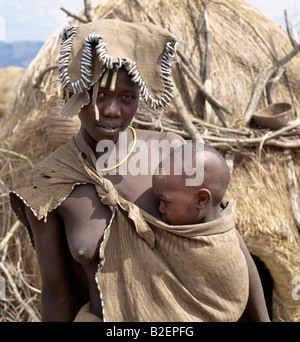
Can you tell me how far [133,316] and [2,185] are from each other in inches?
100

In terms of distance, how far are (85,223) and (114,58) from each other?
547mm

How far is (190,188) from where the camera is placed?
1427 mm

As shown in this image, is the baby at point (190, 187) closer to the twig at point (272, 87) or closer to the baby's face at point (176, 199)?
the baby's face at point (176, 199)

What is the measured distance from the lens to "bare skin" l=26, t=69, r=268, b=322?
1.50m

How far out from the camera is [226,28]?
386 cm

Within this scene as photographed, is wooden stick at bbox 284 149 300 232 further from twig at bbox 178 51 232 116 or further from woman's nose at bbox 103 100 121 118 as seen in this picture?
woman's nose at bbox 103 100 121 118

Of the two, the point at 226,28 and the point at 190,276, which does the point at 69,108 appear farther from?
the point at 226,28

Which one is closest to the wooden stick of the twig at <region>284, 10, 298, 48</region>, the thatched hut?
the thatched hut

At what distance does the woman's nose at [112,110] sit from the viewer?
1.47m

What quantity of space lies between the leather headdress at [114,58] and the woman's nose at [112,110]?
7 centimetres

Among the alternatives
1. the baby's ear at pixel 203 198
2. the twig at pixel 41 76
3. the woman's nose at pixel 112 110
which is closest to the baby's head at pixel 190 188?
the baby's ear at pixel 203 198

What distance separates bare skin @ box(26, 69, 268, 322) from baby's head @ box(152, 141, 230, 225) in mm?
137
